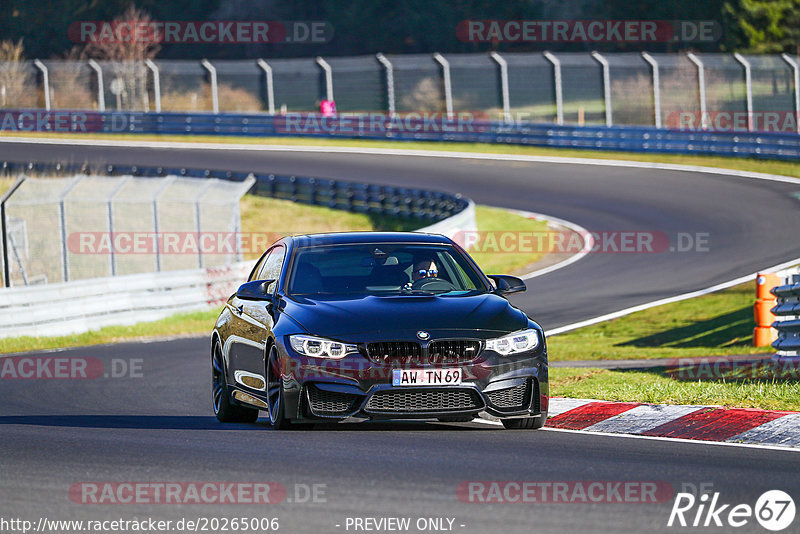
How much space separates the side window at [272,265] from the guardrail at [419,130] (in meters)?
28.2

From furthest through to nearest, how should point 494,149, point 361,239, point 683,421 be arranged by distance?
point 494,149
point 361,239
point 683,421

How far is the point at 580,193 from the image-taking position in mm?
33906

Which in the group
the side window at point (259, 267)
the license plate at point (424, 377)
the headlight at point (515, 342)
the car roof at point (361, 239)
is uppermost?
the car roof at point (361, 239)

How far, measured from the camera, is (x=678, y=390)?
10.6m

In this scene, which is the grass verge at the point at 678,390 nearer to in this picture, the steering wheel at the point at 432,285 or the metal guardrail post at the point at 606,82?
the steering wheel at the point at 432,285

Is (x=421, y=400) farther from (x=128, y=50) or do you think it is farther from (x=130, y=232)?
(x=128, y=50)

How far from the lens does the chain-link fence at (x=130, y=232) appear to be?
23500 mm

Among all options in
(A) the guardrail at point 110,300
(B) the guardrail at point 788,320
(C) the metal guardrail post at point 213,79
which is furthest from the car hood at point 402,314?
(C) the metal guardrail post at point 213,79

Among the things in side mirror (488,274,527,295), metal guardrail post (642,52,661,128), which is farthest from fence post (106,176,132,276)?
metal guardrail post (642,52,661,128)

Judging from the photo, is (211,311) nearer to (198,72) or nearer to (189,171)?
(189,171)

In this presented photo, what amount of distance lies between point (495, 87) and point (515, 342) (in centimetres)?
3989

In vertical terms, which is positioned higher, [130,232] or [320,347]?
[320,347]

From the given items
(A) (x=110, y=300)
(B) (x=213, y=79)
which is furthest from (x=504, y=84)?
(A) (x=110, y=300)

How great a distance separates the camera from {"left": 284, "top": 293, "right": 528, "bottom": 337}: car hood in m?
8.71
